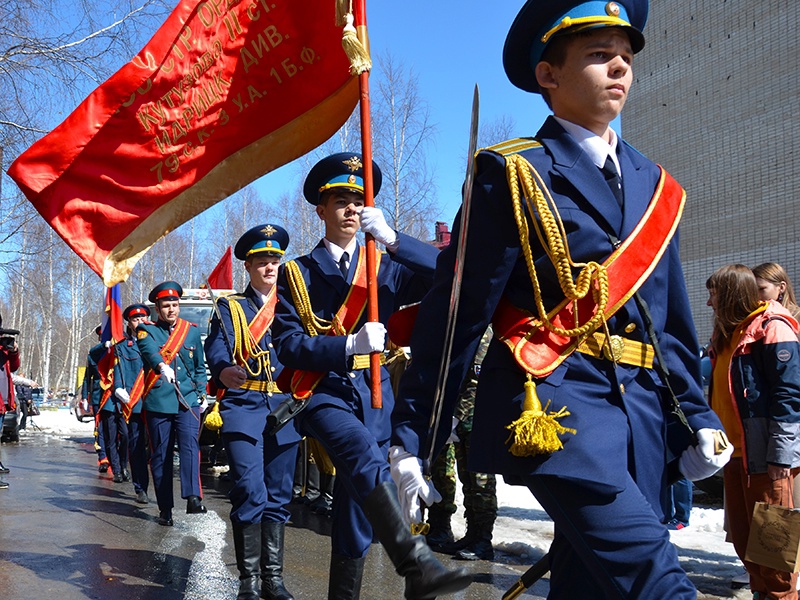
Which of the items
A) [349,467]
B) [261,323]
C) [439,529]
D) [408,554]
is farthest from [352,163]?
[439,529]

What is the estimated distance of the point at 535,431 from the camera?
8.21 feet

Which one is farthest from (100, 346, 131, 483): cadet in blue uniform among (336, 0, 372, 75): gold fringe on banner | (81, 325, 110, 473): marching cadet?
(336, 0, 372, 75): gold fringe on banner

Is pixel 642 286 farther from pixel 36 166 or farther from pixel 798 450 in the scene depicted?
pixel 36 166

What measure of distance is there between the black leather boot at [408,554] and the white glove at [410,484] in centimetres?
3

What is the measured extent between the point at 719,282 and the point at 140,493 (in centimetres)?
681

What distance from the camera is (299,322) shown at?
16.6 ft

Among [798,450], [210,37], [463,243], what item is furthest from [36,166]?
[798,450]

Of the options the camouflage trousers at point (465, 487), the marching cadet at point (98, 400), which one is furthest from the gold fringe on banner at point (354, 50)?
the marching cadet at point (98, 400)

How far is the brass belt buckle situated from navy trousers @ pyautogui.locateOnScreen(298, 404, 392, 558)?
1.97 meters

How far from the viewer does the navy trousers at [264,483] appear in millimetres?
5840

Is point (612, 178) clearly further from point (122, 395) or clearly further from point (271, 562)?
point (122, 395)

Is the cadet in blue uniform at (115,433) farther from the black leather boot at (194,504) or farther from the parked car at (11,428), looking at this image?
the parked car at (11,428)

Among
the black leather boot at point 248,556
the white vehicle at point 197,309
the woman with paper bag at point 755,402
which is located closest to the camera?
the woman with paper bag at point 755,402

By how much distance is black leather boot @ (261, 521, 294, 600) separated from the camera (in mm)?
5637
